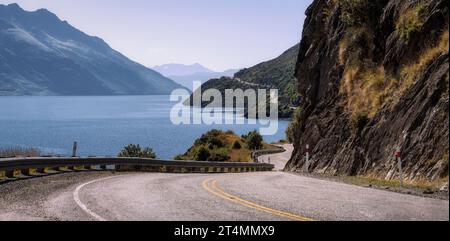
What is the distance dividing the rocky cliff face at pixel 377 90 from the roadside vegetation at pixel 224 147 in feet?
144

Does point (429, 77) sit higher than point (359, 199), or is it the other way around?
point (429, 77)

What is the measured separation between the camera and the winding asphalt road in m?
9.05

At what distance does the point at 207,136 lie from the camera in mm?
95375

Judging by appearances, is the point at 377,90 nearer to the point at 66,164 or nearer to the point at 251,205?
the point at 251,205

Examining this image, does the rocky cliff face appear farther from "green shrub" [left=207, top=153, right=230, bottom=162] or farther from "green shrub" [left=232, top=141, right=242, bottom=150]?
"green shrub" [left=232, top=141, right=242, bottom=150]

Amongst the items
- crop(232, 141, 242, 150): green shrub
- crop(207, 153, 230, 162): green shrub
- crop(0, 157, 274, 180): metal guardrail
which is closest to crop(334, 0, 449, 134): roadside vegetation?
crop(0, 157, 274, 180): metal guardrail

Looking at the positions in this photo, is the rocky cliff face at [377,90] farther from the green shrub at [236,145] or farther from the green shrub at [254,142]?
the green shrub at [254,142]

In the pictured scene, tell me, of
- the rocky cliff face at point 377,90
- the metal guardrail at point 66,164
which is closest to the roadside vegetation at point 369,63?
the rocky cliff face at point 377,90

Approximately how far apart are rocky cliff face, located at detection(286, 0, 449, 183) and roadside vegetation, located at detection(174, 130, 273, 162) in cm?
4403
